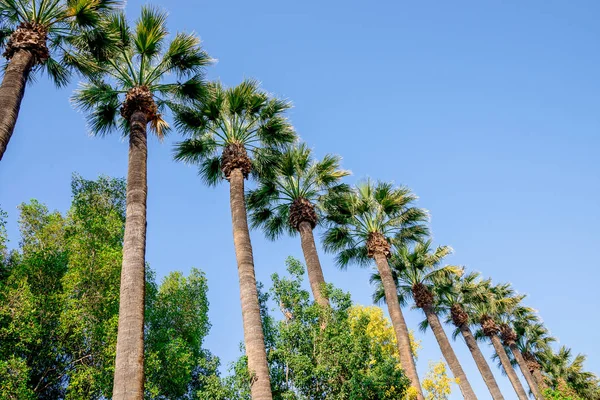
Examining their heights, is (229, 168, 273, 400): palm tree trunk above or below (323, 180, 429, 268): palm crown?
below

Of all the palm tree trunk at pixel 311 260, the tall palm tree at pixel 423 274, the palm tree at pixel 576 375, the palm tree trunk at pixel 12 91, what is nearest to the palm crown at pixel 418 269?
the tall palm tree at pixel 423 274

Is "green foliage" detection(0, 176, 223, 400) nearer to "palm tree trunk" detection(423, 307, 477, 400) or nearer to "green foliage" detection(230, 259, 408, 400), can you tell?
"green foliage" detection(230, 259, 408, 400)

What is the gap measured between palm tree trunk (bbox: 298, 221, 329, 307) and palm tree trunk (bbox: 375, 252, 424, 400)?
4.54 m

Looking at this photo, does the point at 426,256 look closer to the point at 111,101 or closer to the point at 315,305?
the point at 315,305

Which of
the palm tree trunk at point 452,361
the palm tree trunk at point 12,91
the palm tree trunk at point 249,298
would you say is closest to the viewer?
the palm tree trunk at point 12,91

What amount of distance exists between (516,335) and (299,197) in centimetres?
2974

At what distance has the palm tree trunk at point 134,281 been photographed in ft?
24.6

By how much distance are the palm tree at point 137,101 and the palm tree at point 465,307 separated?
1890cm

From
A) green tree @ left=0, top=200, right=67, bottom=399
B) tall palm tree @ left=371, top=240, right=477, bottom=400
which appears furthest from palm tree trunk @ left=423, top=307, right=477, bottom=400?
green tree @ left=0, top=200, right=67, bottom=399

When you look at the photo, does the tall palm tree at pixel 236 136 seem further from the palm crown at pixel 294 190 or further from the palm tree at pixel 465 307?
the palm tree at pixel 465 307

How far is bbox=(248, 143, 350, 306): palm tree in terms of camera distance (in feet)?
52.4

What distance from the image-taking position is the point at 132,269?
29.0ft

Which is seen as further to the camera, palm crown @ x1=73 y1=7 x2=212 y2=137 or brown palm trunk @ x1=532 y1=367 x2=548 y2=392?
brown palm trunk @ x1=532 y1=367 x2=548 y2=392

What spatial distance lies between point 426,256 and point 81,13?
19656mm
